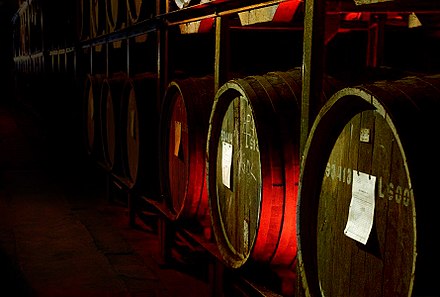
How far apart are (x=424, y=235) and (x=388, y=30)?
10.2 feet

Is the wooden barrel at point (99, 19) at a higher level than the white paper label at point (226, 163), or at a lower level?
higher

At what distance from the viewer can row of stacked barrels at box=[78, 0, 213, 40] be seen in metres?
6.06

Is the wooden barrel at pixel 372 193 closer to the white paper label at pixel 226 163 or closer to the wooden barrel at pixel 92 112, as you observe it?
the white paper label at pixel 226 163

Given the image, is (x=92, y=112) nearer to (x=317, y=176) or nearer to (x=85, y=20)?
(x=85, y=20)

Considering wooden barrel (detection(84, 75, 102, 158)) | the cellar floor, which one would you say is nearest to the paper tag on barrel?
the cellar floor

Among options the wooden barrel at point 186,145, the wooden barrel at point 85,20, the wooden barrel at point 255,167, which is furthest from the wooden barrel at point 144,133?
the wooden barrel at point 85,20

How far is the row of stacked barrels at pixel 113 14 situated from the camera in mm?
6062

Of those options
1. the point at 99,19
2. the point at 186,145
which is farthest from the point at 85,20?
the point at 186,145

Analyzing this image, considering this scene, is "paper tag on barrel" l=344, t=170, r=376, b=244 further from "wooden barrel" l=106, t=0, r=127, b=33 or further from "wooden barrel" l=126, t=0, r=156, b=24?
"wooden barrel" l=106, t=0, r=127, b=33

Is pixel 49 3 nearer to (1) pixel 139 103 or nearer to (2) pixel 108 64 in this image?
(2) pixel 108 64

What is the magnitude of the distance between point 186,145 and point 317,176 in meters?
1.97

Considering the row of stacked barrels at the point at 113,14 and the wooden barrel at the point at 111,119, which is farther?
the wooden barrel at the point at 111,119

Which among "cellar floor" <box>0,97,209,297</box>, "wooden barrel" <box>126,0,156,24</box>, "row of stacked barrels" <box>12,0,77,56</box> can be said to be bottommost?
"cellar floor" <box>0,97,209,297</box>

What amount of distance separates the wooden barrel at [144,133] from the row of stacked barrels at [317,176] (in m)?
0.81
